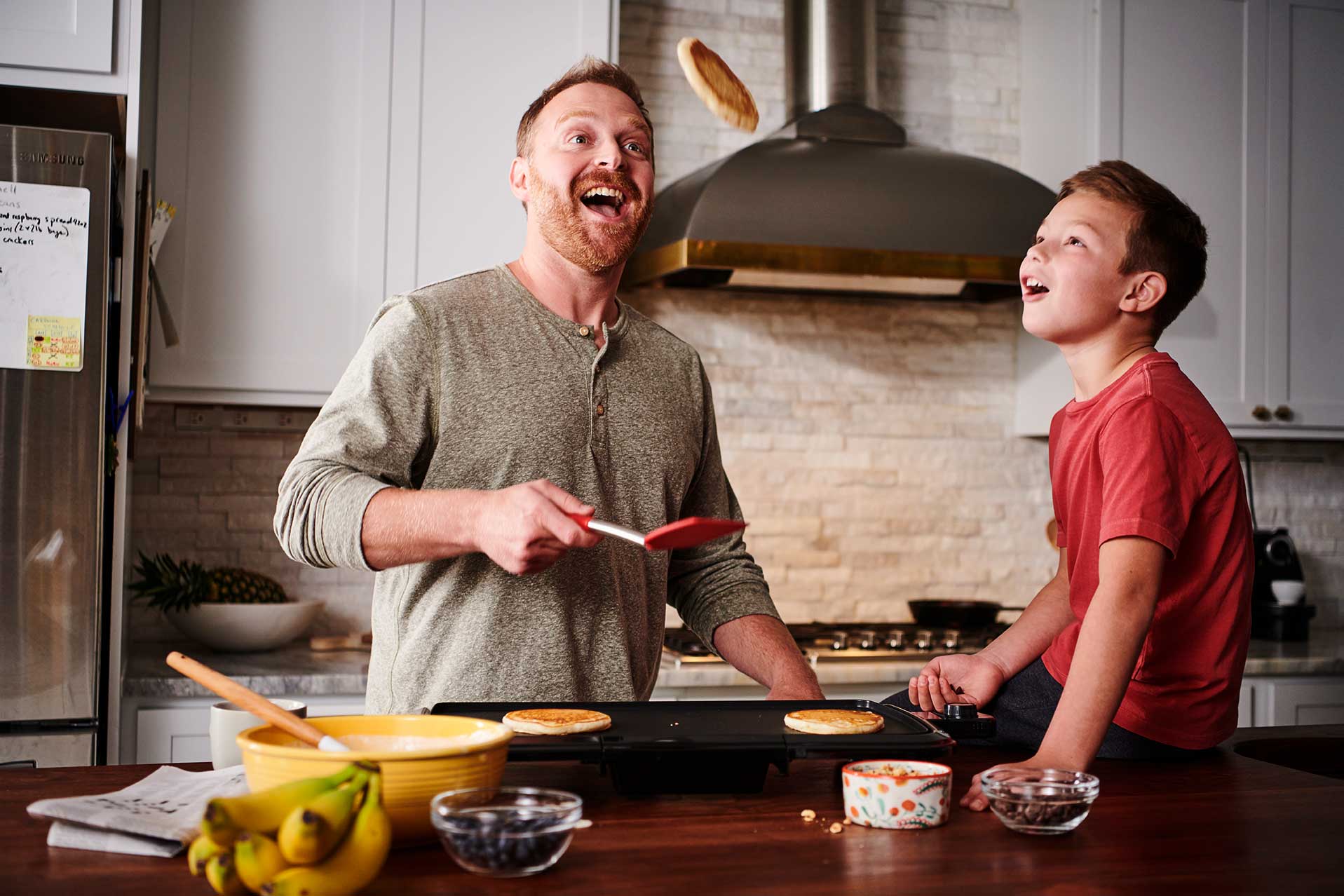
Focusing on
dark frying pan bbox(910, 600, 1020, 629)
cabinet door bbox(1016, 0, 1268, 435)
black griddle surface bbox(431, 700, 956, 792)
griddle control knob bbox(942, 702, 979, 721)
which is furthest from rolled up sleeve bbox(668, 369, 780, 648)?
cabinet door bbox(1016, 0, 1268, 435)

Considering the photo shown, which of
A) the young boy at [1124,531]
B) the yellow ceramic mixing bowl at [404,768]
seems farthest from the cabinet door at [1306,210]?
the yellow ceramic mixing bowl at [404,768]

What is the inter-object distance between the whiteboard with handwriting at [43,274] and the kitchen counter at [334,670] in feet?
2.31

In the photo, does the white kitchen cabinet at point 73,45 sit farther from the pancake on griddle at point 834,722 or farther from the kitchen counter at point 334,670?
the pancake on griddle at point 834,722

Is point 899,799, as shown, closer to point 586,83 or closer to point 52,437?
point 586,83

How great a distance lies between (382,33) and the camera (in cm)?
288

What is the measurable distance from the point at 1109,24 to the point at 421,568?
2.75 m

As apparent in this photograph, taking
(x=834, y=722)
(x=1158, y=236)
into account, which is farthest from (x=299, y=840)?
(x=1158, y=236)

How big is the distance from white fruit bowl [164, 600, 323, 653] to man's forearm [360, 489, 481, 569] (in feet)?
4.99

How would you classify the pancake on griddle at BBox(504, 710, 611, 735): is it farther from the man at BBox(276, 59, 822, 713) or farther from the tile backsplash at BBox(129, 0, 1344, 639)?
the tile backsplash at BBox(129, 0, 1344, 639)

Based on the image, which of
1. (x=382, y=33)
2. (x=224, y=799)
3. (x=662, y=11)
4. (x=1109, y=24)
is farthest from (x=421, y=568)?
(x=1109, y=24)

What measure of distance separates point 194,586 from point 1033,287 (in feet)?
6.67

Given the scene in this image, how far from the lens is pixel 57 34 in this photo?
248 centimetres

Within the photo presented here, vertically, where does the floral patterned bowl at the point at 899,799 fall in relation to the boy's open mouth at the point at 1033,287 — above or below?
below

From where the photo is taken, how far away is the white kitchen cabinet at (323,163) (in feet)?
9.11
